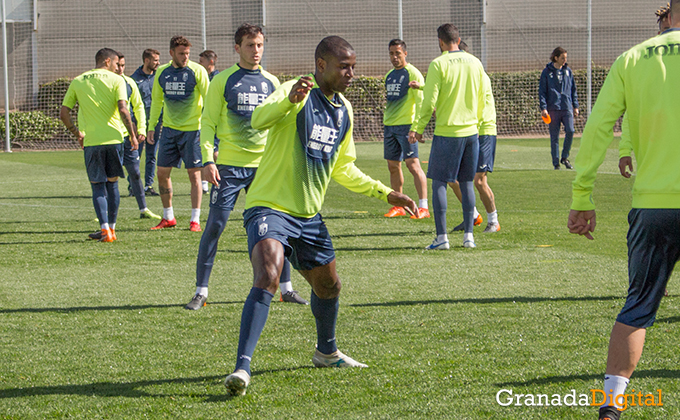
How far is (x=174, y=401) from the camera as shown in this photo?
13.5ft

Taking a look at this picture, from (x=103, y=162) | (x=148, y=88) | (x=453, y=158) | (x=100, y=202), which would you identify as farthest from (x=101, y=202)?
(x=148, y=88)

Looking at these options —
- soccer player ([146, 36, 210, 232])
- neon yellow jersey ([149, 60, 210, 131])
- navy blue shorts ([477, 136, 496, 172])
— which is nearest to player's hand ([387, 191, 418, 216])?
navy blue shorts ([477, 136, 496, 172])

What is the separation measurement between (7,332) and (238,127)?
2.31 meters

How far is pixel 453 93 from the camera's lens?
882 cm

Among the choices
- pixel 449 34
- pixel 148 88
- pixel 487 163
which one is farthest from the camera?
pixel 148 88

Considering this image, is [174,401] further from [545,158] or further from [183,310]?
[545,158]

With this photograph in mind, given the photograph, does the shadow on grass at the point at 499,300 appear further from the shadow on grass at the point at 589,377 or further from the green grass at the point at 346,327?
the shadow on grass at the point at 589,377

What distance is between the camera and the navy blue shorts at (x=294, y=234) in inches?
169

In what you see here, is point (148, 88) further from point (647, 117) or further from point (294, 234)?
point (647, 117)

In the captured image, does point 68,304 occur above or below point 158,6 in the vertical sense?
below

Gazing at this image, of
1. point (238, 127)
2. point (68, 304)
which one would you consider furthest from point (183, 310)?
point (238, 127)

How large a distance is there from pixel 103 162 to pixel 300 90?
6.16 metres

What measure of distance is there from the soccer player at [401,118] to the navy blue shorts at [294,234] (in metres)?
6.58

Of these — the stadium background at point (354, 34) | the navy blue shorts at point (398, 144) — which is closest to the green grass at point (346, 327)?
the navy blue shorts at point (398, 144)
